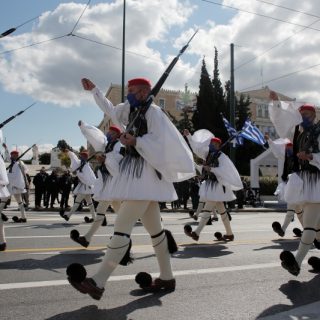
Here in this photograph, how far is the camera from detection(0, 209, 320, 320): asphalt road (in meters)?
4.45

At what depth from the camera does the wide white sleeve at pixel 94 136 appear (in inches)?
316

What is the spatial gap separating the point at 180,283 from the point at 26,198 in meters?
18.9

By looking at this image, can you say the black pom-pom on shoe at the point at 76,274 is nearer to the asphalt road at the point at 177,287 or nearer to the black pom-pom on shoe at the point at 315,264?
the asphalt road at the point at 177,287

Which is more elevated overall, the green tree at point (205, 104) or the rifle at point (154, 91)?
the green tree at point (205, 104)

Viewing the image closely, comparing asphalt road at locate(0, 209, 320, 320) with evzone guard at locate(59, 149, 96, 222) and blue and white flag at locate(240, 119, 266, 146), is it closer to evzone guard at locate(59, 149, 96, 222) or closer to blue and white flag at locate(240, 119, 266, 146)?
evzone guard at locate(59, 149, 96, 222)

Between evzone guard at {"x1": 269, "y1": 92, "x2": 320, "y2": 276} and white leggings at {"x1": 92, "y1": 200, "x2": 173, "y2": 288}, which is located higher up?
evzone guard at {"x1": 269, "y1": 92, "x2": 320, "y2": 276}

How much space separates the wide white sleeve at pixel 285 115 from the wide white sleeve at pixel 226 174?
3542 mm

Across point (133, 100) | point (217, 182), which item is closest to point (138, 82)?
point (133, 100)

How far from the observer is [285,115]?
6086 mm

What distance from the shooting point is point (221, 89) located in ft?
212

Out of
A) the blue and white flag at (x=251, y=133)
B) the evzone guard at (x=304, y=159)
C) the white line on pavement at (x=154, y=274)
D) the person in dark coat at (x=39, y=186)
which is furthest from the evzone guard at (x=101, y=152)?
the person in dark coat at (x=39, y=186)

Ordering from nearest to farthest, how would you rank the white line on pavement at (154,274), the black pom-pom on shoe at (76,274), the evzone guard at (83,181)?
the black pom-pom on shoe at (76,274) < the white line on pavement at (154,274) < the evzone guard at (83,181)

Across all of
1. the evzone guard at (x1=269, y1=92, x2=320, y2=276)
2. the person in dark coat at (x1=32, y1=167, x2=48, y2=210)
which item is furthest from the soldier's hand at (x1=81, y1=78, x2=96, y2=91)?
the person in dark coat at (x1=32, y1=167, x2=48, y2=210)

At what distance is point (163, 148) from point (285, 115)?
2.08 m
